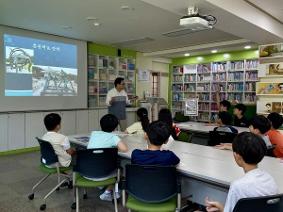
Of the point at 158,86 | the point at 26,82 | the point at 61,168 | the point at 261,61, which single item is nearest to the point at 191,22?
the point at 61,168

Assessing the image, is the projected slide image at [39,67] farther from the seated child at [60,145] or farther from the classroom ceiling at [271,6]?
the classroom ceiling at [271,6]

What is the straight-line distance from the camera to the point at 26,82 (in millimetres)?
5711

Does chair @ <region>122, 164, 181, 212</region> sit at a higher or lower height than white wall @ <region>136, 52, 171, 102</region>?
lower

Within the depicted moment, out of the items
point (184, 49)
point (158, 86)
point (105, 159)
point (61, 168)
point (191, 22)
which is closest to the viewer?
point (105, 159)

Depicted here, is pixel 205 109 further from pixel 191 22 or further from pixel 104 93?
pixel 191 22

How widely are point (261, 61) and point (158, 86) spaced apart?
4.02m

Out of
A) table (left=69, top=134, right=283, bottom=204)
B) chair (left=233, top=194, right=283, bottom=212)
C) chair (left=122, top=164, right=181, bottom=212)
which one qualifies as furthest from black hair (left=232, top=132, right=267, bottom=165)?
chair (left=122, top=164, right=181, bottom=212)

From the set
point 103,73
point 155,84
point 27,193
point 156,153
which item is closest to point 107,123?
point 156,153

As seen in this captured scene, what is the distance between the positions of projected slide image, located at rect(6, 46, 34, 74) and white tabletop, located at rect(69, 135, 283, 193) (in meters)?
3.88

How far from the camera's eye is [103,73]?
7.26 meters

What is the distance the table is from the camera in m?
1.85

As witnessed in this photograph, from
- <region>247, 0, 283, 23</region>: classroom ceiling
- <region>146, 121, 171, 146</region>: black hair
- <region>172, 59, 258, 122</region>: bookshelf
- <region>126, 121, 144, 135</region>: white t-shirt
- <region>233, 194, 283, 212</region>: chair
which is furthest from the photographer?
<region>172, 59, 258, 122</region>: bookshelf

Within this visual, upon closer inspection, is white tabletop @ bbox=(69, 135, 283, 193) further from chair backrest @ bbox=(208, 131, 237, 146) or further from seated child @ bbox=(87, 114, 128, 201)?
chair backrest @ bbox=(208, 131, 237, 146)

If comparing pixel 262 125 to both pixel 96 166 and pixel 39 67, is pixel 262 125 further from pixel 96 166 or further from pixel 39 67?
pixel 39 67
